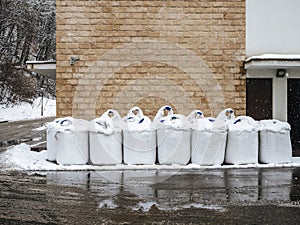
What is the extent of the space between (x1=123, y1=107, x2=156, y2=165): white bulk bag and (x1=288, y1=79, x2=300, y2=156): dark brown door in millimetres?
5472

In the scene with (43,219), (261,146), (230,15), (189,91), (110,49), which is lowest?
(43,219)

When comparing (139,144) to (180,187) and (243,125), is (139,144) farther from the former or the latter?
(180,187)

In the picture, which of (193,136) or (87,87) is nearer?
(193,136)

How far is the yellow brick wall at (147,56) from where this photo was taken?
42.5 ft

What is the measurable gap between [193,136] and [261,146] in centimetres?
177

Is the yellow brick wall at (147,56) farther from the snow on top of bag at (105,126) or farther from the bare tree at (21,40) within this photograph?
the bare tree at (21,40)

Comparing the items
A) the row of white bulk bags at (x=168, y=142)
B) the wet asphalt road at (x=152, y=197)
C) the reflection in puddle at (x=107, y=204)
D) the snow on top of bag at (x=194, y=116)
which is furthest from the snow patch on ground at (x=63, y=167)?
the reflection in puddle at (x=107, y=204)

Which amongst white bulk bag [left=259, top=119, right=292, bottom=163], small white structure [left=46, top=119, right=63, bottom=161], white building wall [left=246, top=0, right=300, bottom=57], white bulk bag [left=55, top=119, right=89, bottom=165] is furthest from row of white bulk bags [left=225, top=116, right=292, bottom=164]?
small white structure [left=46, top=119, right=63, bottom=161]

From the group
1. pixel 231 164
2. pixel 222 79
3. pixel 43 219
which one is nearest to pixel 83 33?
pixel 222 79

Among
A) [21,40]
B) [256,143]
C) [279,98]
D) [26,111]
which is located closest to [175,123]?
[256,143]

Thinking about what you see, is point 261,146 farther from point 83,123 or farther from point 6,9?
point 6,9

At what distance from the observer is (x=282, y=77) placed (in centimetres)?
1350

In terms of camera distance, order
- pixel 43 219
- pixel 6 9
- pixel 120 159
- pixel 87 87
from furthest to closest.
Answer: pixel 6 9, pixel 87 87, pixel 120 159, pixel 43 219

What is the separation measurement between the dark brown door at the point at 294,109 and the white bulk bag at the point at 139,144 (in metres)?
5.47
